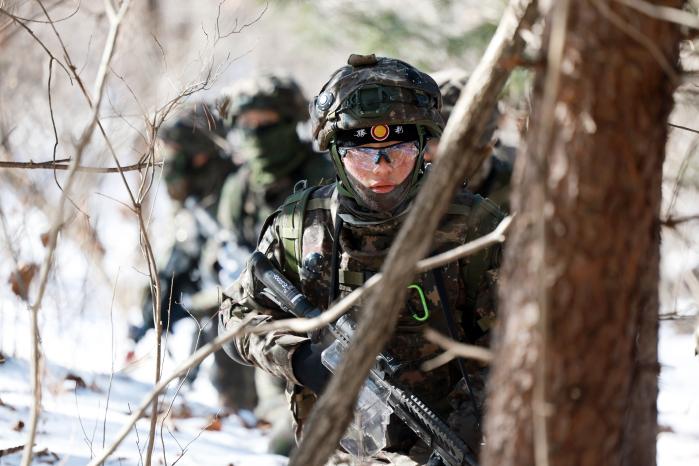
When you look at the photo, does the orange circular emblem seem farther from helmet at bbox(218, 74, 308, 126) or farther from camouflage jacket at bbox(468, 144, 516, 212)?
helmet at bbox(218, 74, 308, 126)

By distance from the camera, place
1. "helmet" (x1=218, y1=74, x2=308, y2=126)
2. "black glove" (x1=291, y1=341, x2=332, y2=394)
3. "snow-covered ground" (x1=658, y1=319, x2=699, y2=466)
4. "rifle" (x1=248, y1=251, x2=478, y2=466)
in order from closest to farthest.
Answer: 1. "rifle" (x1=248, y1=251, x2=478, y2=466)
2. "black glove" (x1=291, y1=341, x2=332, y2=394)
3. "snow-covered ground" (x1=658, y1=319, x2=699, y2=466)
4. "helmet" (x1=218, y1=74, x2=308, y2=126)

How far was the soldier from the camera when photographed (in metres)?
3.46

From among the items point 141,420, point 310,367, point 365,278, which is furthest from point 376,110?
point 141,420

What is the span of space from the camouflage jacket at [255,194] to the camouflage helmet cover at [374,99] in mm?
3396

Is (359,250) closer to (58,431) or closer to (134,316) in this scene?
(58,431)

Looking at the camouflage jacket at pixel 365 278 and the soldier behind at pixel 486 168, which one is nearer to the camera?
the camouflage jacket at pixel 365 278

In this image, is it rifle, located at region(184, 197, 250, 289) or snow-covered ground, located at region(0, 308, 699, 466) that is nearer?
snow-covered ground, located at region(0, 308, 699, 466)

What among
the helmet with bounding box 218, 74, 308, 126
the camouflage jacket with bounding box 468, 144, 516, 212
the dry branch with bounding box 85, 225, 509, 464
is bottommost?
the dry branch with bounding box 85, 225, 509, 464

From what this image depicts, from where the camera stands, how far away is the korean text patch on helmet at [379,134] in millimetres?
3541

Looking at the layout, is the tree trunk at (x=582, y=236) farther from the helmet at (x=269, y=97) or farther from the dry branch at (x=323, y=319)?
the helmet at (x=269, y=97)

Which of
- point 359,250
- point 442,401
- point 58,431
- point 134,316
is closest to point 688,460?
point 442,401

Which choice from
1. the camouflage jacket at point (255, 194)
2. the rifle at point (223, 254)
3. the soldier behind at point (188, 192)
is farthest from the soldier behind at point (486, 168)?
the soldier behind at point (188, 192)

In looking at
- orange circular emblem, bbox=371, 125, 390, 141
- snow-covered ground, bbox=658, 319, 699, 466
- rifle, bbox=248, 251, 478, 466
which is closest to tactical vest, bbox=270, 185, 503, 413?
rifle, bbox=248, 251, 478, 466

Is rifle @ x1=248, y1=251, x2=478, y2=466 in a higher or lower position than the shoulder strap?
lower
